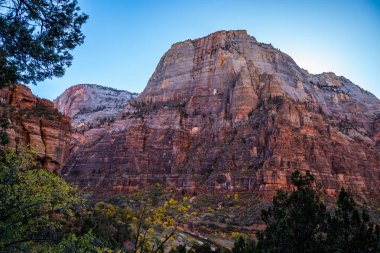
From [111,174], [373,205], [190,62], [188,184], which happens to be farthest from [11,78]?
[190,62]

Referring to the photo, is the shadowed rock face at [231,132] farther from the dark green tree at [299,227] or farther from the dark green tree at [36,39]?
the dark green tree at [36,39]

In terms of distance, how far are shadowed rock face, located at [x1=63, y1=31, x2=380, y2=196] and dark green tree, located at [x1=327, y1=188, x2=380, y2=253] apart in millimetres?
63262

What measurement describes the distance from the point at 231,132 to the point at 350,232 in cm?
8670

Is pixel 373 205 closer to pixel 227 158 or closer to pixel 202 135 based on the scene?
pixel 227 158

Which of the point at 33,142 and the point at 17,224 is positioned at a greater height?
the point at 33,142

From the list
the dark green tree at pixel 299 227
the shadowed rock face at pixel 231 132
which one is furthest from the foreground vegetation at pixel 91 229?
the shadowed rock face at pixel 231 132

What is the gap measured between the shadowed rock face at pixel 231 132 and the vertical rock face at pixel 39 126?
172ft

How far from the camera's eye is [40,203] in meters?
13.3

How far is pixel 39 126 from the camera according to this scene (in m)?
34.5

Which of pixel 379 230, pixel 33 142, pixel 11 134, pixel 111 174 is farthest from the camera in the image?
pixel 111 174

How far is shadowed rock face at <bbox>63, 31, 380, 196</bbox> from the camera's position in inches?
3553

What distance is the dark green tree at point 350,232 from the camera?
48.8 feet

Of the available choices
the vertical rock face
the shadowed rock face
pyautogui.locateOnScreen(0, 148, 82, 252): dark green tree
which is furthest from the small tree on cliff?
the shadowed rock face

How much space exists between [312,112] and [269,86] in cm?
1471
